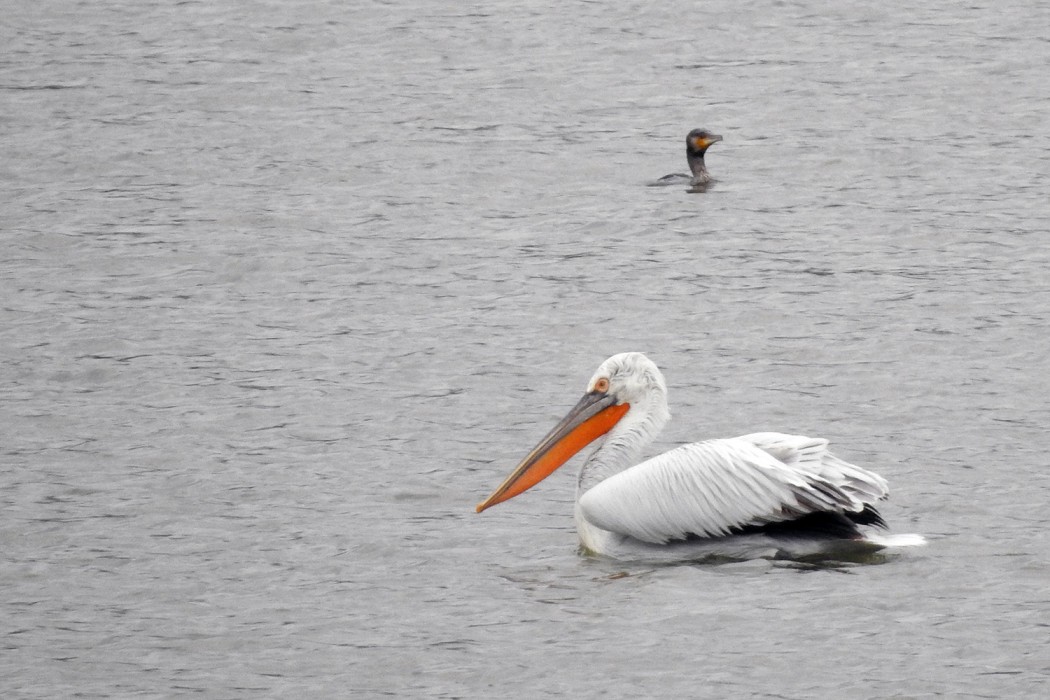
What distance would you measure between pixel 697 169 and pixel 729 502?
611 centimetres

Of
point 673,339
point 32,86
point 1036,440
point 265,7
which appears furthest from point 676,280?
point 265,7

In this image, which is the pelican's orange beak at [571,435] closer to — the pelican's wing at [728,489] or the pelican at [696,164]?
the pelican's wing at [728,489]

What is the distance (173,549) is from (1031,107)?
8634 millimetres

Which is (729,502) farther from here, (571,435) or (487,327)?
(487,327)

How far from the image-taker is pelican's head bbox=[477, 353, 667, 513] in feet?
23.1

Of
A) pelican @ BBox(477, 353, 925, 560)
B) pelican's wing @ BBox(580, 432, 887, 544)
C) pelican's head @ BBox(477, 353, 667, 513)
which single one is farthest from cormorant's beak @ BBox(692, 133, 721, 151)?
pelican's wing @ BBox(580, 432, 887, 544)

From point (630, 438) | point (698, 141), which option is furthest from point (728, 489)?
point (698, 141)

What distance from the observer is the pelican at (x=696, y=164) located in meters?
12.3

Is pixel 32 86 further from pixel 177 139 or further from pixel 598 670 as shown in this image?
pixel 598 670

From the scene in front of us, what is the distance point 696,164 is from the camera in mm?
12273

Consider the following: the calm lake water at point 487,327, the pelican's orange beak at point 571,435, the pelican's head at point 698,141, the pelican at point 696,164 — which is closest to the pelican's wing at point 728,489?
the calm lake water at point 487,327

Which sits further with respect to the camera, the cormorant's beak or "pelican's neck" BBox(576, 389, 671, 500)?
the cormorant's beak

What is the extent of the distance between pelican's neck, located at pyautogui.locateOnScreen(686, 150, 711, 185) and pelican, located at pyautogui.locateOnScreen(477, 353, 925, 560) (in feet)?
18.1

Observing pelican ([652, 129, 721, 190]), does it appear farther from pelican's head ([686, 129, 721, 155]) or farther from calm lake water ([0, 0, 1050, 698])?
calm lake water ([0, 0, 1050, 698])
